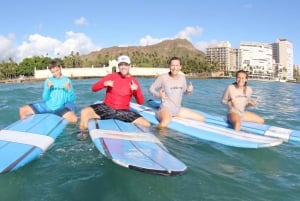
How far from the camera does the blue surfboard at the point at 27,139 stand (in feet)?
13.6

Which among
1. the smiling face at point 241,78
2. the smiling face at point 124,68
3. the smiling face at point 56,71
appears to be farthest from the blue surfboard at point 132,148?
the smiling face at point 241,78

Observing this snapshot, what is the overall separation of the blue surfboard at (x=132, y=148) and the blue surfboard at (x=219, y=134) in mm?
1375

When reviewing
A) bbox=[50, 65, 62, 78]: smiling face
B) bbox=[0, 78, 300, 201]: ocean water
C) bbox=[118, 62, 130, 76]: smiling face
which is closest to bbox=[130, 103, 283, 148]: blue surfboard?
bbox=[0, 78, 300, 201]: ocean water

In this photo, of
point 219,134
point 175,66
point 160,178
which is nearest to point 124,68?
point 175,66

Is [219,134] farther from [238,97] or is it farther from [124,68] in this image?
[124,68]

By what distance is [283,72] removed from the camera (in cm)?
16175

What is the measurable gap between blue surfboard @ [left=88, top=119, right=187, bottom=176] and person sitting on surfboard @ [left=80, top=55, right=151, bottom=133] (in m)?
0.40

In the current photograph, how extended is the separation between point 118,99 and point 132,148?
2.49 metres

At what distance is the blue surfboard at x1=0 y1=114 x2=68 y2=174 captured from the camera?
4.15 m

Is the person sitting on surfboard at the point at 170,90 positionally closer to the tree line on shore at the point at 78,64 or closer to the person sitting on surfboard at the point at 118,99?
the person sitting on surfboard at the point at 118,99

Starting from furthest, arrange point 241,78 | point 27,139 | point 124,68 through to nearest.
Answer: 1. point 241,78
2. point 124,68
3. point 27,139

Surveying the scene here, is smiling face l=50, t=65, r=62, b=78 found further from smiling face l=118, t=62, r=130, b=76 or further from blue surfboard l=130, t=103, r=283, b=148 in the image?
blue surfboard l=130, t=103, r=283, b=148

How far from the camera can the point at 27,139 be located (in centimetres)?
511

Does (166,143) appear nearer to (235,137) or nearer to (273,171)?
(235,137)
